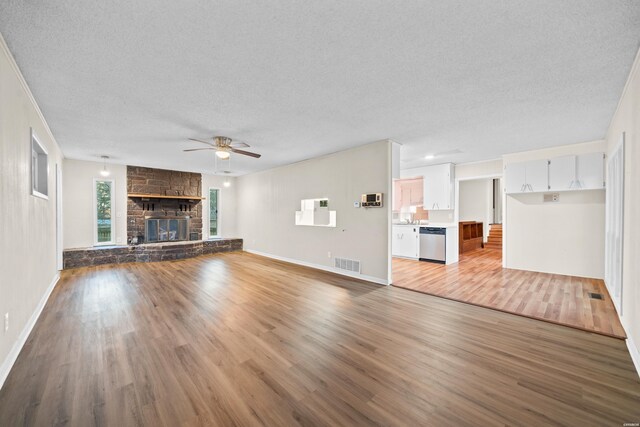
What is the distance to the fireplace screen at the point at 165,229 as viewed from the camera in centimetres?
735

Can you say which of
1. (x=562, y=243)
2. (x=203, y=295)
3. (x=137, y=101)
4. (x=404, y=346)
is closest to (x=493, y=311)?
(x=404, y=346)

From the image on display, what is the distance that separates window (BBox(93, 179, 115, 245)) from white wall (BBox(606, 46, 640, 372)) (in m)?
9.53

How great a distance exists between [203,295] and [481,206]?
9.98 m

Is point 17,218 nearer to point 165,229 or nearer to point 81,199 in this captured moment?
point 81,199

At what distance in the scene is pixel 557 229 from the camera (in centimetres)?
512

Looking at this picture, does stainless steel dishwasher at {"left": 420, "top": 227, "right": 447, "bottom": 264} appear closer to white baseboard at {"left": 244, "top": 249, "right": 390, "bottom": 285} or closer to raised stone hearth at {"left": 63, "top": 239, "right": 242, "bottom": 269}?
white baseboard at {"left": 244, "top": 249, "right": 390, "bottom": 285}

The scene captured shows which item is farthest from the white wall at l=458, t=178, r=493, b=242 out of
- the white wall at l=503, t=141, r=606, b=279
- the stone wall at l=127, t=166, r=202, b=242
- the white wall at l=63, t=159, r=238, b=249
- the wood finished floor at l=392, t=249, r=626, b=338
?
the white wall at l=63, t=159, r=238, b=249

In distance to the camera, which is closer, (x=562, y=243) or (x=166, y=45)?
(x=166, y=45)

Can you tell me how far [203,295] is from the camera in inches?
156

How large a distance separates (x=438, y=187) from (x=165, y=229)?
791 cm

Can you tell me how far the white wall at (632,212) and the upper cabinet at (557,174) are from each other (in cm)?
217

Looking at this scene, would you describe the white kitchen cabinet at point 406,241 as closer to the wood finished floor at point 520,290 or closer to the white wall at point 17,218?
the wood finished floor at point 520,290

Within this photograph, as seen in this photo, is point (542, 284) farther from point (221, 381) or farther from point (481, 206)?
point (481, 206)

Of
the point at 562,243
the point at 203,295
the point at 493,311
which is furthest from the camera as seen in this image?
the point at 562,243
